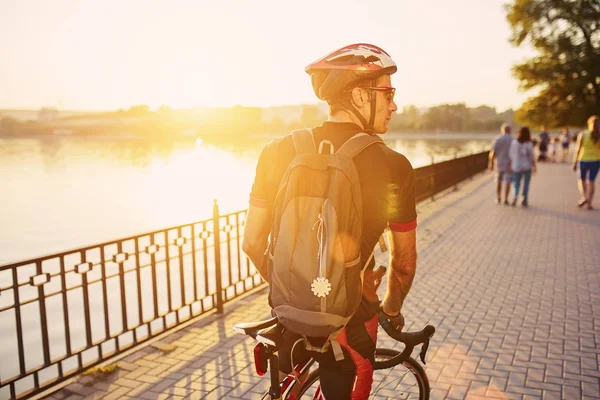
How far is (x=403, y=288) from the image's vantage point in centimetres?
223

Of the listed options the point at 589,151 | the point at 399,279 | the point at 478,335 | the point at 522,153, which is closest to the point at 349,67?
the point at 399,279

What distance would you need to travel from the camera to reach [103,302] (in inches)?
189

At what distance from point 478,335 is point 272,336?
12.1 ft

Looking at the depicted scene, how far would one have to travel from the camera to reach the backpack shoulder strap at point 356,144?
6.33 ft

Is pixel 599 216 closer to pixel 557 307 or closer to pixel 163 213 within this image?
pixel 557 307

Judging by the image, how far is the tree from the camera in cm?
3428

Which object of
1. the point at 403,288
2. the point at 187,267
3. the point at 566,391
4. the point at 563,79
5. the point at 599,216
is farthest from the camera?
the point at 563,79

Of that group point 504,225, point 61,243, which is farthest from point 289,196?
point 61,243

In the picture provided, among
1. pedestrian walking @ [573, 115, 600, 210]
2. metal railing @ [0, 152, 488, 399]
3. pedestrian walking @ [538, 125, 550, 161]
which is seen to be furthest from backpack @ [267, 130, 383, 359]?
pedestrian walking @ [538, 125, 550, 161]

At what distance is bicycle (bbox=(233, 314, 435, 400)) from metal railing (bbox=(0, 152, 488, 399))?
2425 mm

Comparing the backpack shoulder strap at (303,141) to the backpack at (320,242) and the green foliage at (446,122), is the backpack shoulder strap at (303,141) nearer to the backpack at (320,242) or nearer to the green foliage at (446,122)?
the backpack at (320,242)

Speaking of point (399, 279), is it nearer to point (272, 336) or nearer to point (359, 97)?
point (272, 336)

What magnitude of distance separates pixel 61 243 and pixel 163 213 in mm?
6770

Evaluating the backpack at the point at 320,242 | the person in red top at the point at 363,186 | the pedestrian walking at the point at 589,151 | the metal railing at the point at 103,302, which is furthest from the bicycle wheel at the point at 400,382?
the pedestrian walking at the point at 589,151
